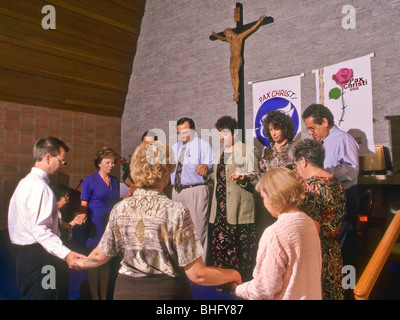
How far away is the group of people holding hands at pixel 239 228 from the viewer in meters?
1.34

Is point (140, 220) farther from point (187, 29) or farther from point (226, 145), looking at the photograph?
point (187, 29)

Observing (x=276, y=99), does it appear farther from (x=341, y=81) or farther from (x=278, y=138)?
(x=278, y=138)

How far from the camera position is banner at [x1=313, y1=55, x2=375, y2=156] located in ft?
12.8

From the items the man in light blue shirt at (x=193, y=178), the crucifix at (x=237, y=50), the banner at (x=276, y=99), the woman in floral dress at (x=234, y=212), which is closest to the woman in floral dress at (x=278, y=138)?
the woman in floral dress at (x=234, y=212)

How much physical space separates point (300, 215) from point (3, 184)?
16.6ft

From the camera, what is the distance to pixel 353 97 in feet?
13.2

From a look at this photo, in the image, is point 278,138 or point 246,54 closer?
point 278,138

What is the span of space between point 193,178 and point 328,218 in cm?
199

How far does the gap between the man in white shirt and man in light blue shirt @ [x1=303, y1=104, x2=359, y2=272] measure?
197cm

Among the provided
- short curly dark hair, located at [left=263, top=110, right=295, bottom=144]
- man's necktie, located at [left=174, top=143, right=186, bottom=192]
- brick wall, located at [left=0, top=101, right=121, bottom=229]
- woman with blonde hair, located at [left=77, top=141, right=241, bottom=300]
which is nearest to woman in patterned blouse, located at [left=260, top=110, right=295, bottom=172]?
short curly dark hair, located at [left=263, top=110, right=295, bottom=144]

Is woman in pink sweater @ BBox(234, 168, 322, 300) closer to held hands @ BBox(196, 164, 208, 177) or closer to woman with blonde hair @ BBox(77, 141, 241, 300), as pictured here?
woman with blonde hair @ BBox(77, 141, 241, 300)

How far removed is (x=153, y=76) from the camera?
6227mm

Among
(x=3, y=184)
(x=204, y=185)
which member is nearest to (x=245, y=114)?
(x=204, y=185)

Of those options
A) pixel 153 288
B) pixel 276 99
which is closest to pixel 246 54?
pixel 276 99
